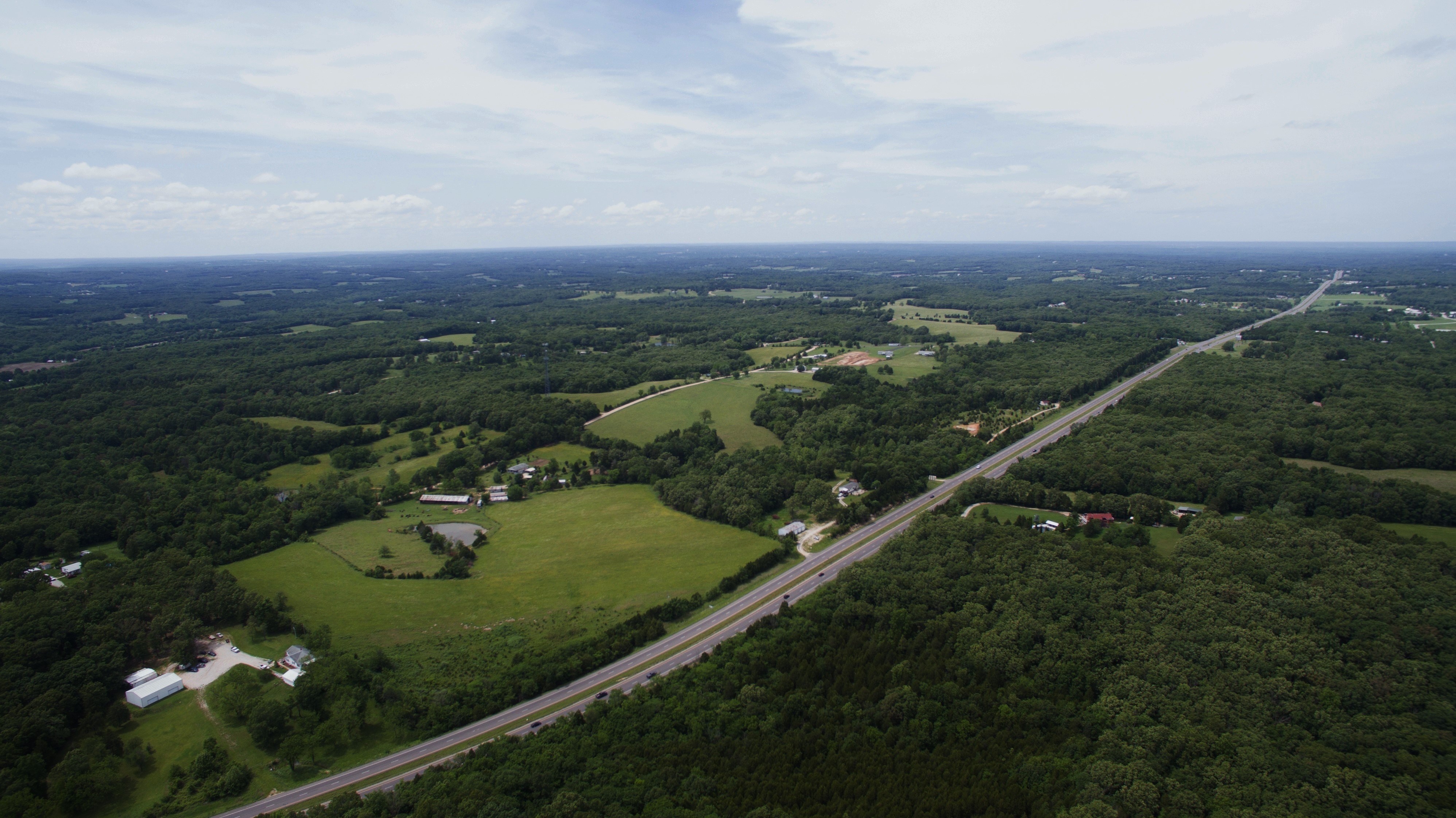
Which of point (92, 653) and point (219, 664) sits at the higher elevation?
point (92, 653)

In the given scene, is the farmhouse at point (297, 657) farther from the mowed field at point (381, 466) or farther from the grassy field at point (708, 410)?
the grassy field at point (708, 410)

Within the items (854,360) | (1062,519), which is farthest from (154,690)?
(854,360)

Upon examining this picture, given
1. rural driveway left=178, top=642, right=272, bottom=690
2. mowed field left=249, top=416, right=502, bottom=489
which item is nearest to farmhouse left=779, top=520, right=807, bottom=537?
rural driveway left=178, top=642, right=272, bottom=690

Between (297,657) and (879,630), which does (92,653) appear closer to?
(297,657)

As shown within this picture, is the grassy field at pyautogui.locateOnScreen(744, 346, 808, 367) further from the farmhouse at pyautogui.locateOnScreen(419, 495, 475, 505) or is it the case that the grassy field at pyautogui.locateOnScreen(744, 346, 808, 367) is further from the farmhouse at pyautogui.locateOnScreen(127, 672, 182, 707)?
the farmhouse at pyautogui.locateOnScreen(127, 672, 182, 707)

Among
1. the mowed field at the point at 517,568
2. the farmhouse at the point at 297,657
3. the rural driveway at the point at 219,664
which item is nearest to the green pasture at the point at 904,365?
the mowed field at the point at 517,568
